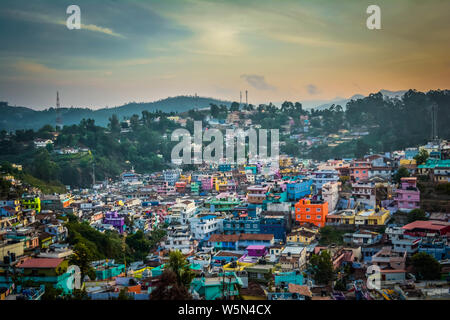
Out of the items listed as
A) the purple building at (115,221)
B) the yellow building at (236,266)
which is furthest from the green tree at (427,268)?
the purple building at (115,221)

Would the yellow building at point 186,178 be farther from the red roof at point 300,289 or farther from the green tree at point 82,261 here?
the red roof at point 300,289

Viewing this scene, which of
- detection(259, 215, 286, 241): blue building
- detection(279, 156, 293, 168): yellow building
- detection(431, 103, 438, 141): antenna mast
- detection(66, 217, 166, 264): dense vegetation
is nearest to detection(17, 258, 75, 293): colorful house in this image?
detection(66, 217, 166, 264): dense vegetation

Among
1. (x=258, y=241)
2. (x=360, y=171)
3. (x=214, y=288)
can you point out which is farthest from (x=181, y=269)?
(x=360, y=171)

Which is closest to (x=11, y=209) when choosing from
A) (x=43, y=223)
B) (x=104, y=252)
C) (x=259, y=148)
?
(x=43, y=223)

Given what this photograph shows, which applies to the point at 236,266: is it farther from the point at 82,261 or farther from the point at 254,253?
the point at 82,261
